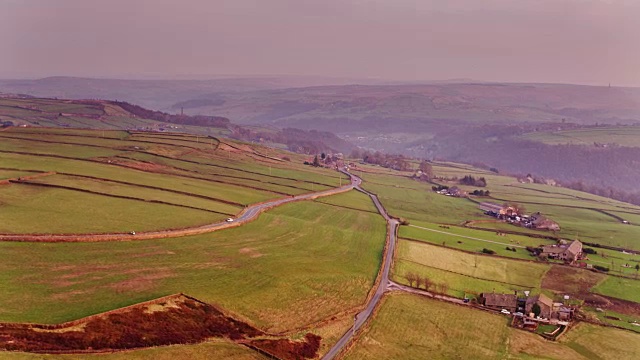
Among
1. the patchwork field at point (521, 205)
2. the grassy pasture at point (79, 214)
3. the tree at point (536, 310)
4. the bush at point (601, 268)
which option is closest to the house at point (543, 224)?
the patchwork field at point (521, 205)

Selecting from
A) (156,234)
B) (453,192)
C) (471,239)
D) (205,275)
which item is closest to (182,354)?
(205,275)

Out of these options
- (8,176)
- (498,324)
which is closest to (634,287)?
(498,324)

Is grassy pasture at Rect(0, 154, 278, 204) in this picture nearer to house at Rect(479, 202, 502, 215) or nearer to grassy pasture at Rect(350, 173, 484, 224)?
grassy pasture at Rect(350, 173, 484, 224)

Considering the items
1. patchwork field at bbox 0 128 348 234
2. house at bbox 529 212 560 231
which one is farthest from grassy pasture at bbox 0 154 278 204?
house at bbox 529 212 560 231

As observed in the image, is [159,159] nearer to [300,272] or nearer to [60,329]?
[300,272]

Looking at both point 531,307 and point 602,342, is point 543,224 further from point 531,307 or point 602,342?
point 602,342
